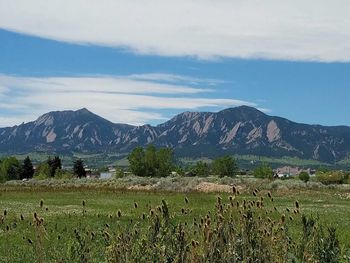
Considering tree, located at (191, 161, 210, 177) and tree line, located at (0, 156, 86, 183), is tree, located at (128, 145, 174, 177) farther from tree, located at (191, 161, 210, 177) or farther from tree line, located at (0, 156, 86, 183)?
tree, located at (191, 161, 210, 177)

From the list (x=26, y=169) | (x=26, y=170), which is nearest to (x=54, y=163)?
(x=26, y=169)

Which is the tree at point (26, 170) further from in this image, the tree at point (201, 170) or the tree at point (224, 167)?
the tree at point (201, 170)

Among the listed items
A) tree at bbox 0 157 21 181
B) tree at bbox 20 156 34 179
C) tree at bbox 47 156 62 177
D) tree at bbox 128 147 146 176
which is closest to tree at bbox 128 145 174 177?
tree at bbox 128 147 146 176

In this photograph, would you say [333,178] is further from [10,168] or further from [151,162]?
[10,168]

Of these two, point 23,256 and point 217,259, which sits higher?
point 217,259

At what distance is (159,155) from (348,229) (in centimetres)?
11347

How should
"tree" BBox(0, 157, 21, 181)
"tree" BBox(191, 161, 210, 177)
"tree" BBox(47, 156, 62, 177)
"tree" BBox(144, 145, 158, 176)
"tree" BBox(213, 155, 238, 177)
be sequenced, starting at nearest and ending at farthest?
"tree" BBox(144, 145, 158, 176) → "tree" BBox(0, 157, 21, 181) → "tree" BBox(47, 156, 62, 177) → "tree" BBox(213, 155, 238, 177) → "tree" BBox(191, 161, 210, 177)

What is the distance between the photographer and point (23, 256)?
14.9m

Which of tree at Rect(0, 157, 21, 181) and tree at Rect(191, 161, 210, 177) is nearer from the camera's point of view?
tree at Rect(0, 157, 21, 181)

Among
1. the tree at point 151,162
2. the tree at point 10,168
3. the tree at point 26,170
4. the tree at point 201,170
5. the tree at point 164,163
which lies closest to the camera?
the tree at point 164,163

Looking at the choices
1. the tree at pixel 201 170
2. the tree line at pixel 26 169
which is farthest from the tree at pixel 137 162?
the tree at pixel 201 170

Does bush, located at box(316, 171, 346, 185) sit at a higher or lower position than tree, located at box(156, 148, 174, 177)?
lower

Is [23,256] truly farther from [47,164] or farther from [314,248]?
[47,164]

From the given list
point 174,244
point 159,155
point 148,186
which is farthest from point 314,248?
point 159,155
